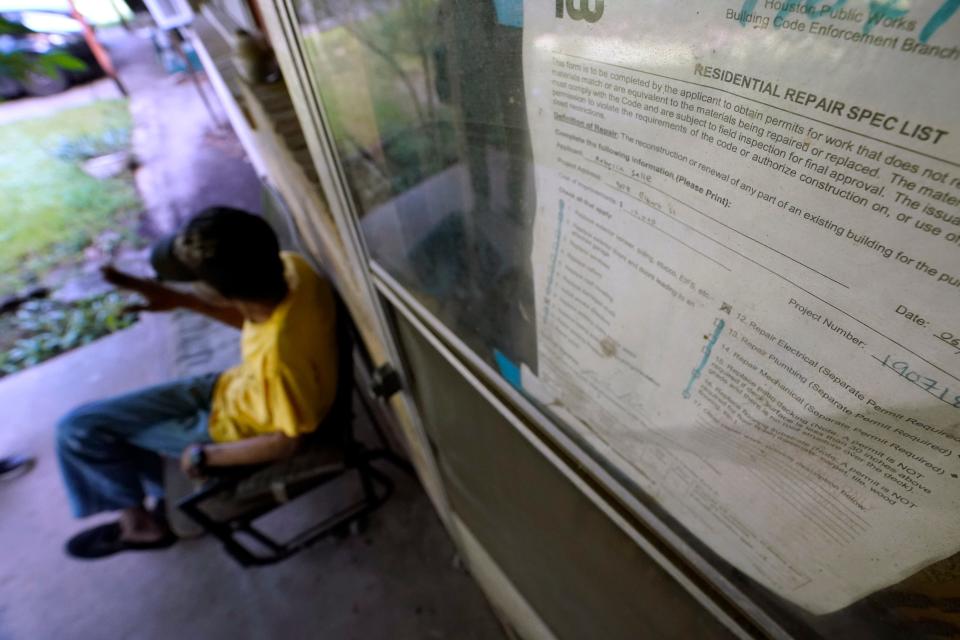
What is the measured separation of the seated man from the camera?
1.24 meters

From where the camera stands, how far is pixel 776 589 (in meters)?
0.41

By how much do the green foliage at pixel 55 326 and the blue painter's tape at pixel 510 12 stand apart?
337 centimetres

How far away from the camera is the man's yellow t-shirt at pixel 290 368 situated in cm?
126

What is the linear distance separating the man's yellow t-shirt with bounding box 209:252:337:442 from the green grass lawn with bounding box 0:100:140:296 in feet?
11.8

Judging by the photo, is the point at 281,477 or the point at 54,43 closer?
the point at 281,477

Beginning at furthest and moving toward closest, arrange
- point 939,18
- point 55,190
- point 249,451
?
1. point 55,190
2. point 249,451
3. point 939,18

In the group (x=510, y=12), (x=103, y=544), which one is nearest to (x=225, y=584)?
(x=103, y=544)

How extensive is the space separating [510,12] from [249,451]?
141 centimetres

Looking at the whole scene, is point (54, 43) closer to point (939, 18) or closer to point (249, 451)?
point (249, 451)

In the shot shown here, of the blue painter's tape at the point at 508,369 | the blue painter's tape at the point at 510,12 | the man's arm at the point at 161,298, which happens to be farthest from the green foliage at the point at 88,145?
the blue painter's tape at the point at 510,12

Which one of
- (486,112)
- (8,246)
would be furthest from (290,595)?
(8,246)

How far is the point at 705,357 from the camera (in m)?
0.33

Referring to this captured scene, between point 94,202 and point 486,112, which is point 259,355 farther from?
point 94,202

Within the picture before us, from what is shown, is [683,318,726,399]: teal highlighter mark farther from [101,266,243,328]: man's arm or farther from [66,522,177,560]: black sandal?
[66,522,177,560]: black sandal
